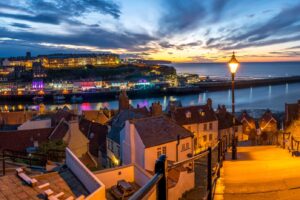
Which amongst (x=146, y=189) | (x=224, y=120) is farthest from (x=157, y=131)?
(x=146, y=189)

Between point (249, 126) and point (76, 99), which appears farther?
point (76, 99)

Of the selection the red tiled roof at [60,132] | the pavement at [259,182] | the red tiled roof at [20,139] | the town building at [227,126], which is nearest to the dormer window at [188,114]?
the town building at [227,126]

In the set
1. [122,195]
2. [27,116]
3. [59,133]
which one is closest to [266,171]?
[122,195]

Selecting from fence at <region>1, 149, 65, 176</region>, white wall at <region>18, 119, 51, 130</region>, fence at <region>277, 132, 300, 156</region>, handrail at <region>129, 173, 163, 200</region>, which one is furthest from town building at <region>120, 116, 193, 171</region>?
handrail at <region>129, 173, 163, 200</region>

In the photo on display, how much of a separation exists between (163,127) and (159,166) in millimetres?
23073

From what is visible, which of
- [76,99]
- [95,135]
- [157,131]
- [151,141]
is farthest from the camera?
[76,99]

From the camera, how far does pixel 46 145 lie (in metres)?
19.5

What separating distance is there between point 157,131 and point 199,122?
14.1m

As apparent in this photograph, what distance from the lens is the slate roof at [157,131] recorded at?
23594mm

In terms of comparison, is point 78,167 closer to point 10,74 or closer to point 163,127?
point 163,127

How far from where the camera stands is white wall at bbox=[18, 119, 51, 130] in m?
33.2

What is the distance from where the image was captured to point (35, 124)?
112 feet

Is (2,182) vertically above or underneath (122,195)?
above

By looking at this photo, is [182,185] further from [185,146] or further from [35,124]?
[35,124]
